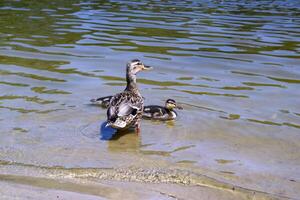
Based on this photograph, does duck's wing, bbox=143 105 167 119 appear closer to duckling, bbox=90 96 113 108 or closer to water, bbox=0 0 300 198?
water, bbox=0 0 300 198

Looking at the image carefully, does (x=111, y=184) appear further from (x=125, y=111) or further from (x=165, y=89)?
(x=165, y=89)

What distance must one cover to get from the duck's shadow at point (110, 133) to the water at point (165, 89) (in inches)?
2.1

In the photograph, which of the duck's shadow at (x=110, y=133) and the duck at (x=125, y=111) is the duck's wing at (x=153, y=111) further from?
the duck's shadow at (x=110, y=133)

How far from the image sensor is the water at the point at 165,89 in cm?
605

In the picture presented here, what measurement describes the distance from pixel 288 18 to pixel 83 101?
864cm

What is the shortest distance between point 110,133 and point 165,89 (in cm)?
204

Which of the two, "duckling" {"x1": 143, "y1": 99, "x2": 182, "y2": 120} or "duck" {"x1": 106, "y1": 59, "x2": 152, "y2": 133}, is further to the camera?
"duckling" {"x1": 143, "y1": 99, "x2": 182, "y2": 120}

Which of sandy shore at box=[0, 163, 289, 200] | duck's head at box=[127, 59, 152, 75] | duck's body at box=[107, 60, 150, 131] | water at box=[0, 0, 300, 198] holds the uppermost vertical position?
duck's head at box=[127, 59, 152, 75]

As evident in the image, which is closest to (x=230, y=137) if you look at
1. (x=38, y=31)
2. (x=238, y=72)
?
(x=238, y=72)

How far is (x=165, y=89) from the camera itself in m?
8.79

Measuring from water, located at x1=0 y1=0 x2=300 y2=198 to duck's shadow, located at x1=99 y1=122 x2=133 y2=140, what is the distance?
2.1 inches

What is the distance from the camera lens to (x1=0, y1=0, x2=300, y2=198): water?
6.05 metres

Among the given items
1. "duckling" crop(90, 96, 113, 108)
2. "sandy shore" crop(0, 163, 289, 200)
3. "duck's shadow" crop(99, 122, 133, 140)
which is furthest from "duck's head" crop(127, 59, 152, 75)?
"sandy shore" crop(0, 163, 289, 200)

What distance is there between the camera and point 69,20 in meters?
15.0
